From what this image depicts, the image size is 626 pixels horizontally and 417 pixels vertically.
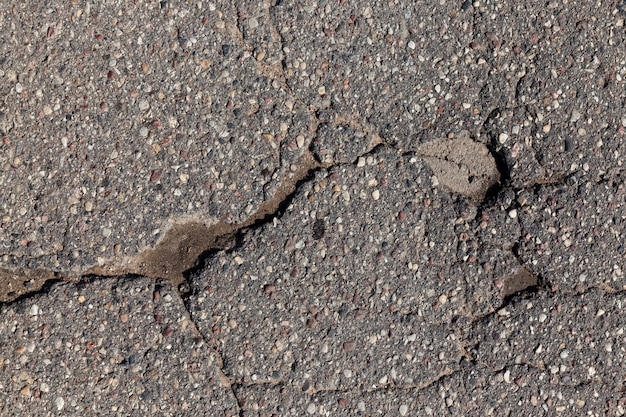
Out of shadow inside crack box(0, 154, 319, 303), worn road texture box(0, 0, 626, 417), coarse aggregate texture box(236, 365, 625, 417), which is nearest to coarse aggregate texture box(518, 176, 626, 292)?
worn road texture box(0, 0, 626, 417)

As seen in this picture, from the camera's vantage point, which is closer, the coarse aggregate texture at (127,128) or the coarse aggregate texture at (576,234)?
the coarse aggregate texture at (127,128)

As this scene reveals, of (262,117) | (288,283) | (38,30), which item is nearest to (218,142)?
(262,117)

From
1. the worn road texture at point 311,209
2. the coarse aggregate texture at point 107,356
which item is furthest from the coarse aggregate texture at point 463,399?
the coarse aggregate texture at point 107,356

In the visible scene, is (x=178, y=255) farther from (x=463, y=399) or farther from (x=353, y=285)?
(x=463, y=399)

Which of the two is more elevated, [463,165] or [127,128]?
[127,128]

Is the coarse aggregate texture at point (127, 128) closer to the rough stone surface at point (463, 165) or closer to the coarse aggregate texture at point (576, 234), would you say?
the rough stone surface at point (463, 165)

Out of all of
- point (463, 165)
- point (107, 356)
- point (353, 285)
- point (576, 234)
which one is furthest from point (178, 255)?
point (576, 234)

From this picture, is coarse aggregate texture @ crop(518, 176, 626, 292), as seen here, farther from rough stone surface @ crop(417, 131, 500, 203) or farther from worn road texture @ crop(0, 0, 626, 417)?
rough stone surface @ crop(417, 131, 500, 203)
